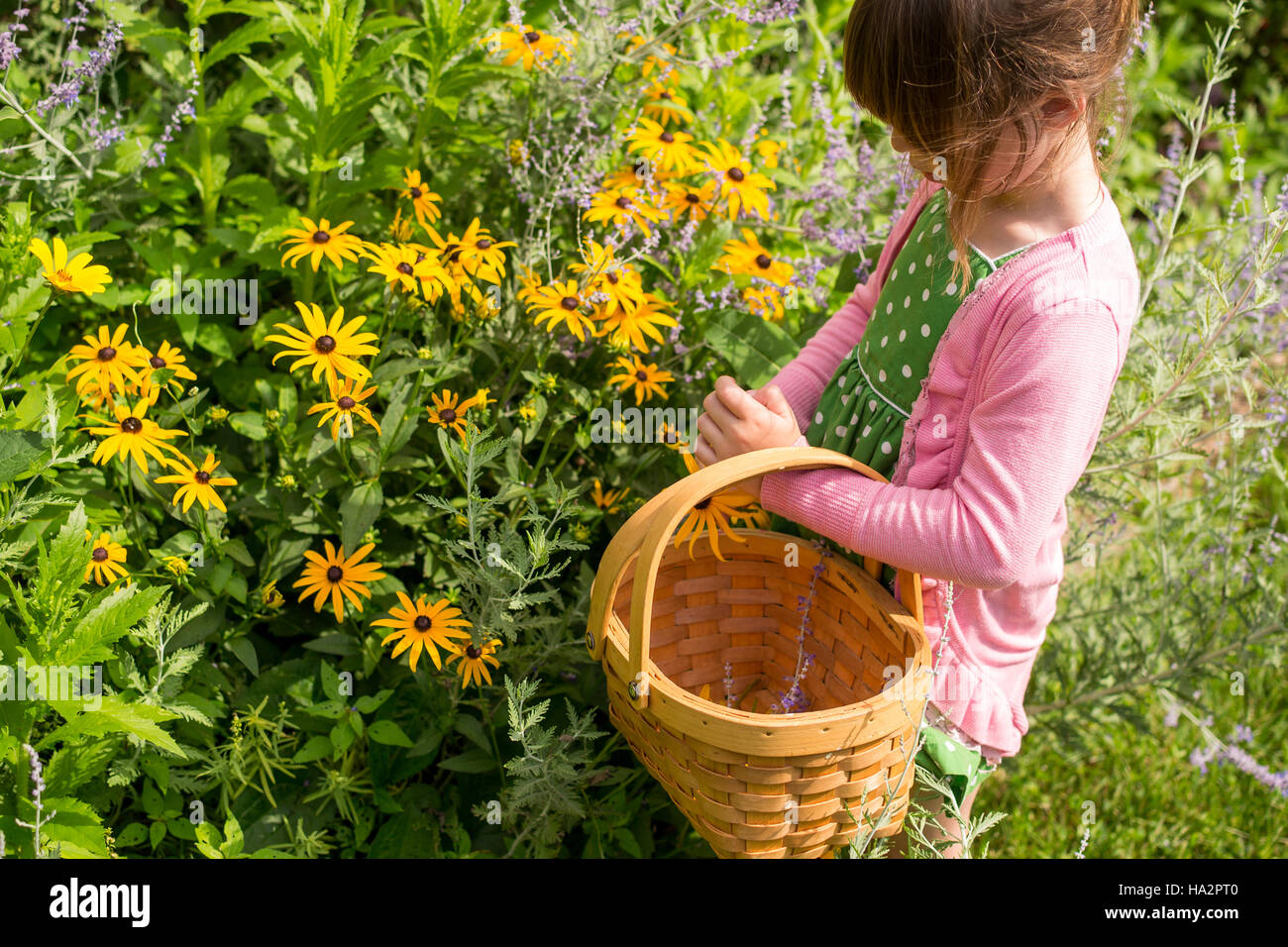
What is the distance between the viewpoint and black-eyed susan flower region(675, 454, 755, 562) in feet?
5.41

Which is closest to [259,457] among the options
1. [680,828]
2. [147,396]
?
[147,396]

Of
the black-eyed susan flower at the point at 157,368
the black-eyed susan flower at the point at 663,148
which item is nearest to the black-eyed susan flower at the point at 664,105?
the black-eyed susan flower at the point at 663,148

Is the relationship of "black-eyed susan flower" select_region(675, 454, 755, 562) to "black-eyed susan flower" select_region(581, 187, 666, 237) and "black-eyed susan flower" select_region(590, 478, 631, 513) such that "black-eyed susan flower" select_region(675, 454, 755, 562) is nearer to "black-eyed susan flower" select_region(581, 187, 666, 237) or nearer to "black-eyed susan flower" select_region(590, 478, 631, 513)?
"black-eyed susan flower" select_region(590, 478, 631, 513)

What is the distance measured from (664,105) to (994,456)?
1054 mm

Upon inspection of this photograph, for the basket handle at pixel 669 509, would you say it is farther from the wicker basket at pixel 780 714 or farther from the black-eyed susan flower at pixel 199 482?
the black-eyed susan flower at pixel 199 482

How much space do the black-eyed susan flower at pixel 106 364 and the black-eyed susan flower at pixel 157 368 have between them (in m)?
0.01

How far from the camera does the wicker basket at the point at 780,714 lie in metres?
1.32

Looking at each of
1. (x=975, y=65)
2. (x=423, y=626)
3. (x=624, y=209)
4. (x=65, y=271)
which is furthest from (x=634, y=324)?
(x=65, y=271)

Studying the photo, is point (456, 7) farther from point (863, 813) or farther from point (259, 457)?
point (863, 813)

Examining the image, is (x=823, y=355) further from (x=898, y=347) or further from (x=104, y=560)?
(x=104, y=560)

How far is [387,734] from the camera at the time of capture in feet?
5.67

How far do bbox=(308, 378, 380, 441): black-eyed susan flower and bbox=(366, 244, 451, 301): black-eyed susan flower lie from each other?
16 centimetres

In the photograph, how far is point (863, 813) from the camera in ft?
4.80

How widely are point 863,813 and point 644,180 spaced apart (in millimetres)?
1099
